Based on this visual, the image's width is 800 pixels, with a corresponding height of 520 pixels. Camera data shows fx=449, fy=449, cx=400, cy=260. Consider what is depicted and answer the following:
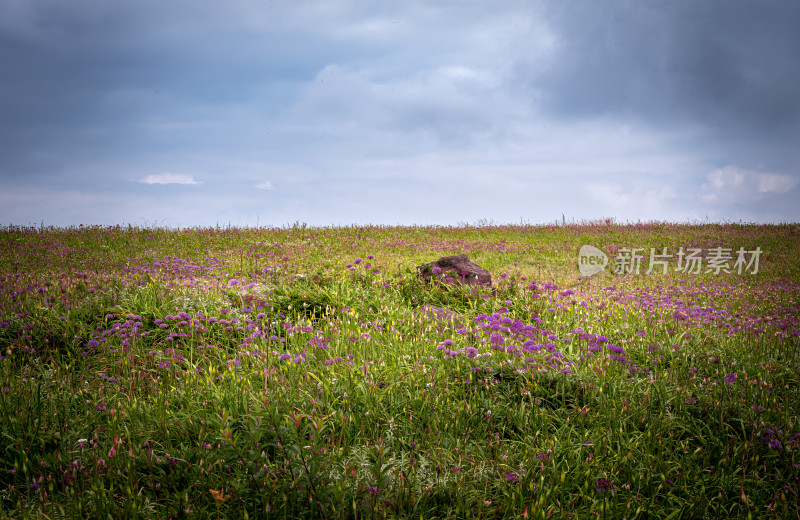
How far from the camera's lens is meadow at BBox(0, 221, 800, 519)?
2.84 meters

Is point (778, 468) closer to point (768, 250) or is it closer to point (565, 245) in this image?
point (565, 245)

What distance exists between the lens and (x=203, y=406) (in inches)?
146

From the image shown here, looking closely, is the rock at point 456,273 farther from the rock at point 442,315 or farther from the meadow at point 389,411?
the rock at point 442,315

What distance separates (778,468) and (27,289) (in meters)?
9.97

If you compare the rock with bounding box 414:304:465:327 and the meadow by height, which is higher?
the rock with bounding box 414:304:465:327

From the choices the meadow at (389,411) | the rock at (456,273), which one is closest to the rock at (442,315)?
the meadow at (389,411)

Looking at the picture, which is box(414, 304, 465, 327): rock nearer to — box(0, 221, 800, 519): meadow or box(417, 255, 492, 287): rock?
box(0, 221, 800, 519): meadow

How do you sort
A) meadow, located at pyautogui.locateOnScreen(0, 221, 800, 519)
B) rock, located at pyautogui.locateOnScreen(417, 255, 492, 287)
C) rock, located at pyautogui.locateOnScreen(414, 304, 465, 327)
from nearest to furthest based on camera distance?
meadow, located at pyautogui.locateOnScreen(0, 221, 800, 519)
rock, located at pyautogui.locateOnScreen(414, 304, 465, 327)
rock, located at pyautogui.locateOnScreen(417, 255, 492, 287)

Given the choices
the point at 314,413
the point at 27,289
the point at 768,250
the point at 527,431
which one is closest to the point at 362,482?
the point at 314,413

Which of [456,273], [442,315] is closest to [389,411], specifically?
[442,315]

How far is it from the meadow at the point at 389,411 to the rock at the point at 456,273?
0.57 metres

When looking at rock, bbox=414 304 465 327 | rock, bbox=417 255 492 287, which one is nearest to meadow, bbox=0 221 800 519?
rock, bbox=414 304 465 327

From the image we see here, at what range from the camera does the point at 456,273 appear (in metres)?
8.45

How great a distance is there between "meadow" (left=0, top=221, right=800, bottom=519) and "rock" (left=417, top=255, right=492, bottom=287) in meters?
0.57
